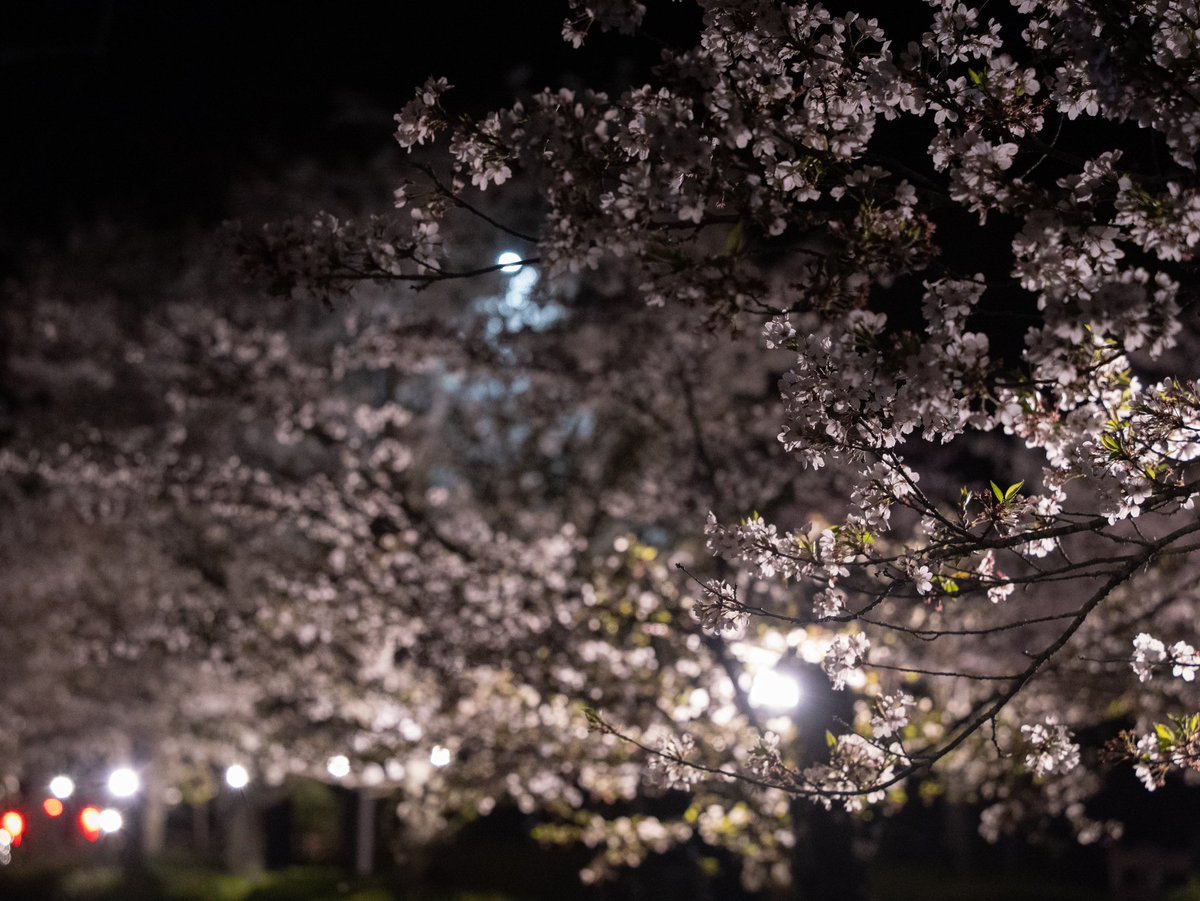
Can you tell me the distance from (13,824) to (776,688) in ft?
53.7

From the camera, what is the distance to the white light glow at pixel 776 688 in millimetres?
7906

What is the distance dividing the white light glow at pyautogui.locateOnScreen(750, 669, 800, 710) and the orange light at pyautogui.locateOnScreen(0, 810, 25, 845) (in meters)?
15.6

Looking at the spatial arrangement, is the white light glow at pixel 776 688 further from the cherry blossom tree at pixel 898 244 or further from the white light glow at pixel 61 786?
the white light glow at pixel 61 786

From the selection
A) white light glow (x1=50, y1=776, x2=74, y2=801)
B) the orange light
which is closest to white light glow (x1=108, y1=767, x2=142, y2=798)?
white light glow (x1=50, y1=776, x2=74, y2=801)

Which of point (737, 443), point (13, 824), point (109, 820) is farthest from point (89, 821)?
point (737, 443)

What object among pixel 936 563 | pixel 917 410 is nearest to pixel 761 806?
pixel 936 563

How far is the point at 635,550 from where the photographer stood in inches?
Result: 397

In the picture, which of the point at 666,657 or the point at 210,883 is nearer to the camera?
the point at 666,657

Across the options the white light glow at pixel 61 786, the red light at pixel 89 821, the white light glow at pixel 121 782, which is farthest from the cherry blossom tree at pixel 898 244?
the red light at pixel 89 821

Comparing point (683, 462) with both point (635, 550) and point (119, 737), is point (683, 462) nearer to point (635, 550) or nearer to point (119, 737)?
point (635, 550)

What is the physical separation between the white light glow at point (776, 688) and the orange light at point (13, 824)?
15552 mm

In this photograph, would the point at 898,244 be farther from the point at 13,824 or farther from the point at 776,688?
the point at 13,824

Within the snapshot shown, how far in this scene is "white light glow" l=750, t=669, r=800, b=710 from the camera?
311 inches

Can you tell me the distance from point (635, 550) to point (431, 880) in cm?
1658
